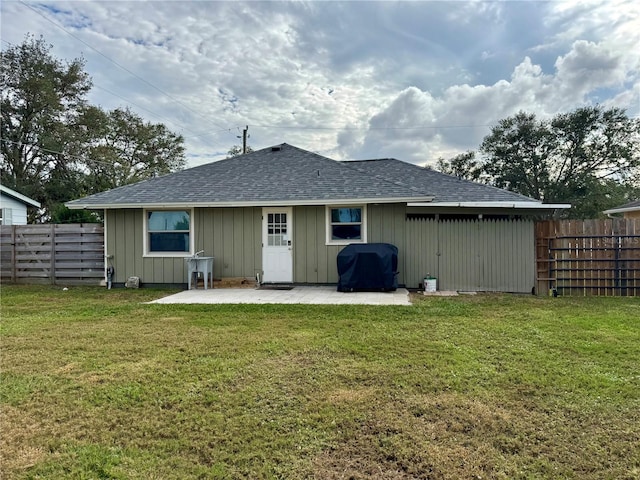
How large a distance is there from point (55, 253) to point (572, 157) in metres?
26.1

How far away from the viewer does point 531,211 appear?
955cm

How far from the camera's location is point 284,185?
9.93 m

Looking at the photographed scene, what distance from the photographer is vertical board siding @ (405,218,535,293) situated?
8.62 metres

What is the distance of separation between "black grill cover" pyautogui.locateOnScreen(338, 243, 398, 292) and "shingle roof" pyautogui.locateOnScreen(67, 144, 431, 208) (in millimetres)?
1237

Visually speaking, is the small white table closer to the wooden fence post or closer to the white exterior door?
the white exterior door

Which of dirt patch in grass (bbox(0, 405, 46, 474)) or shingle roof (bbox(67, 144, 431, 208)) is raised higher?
shingle roof (bbox(67, 144, 431, 208))

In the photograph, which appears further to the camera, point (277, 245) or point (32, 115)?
point (32, 115)

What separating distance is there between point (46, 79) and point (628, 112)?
106 feet

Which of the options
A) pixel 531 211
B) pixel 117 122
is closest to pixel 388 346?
pixel 531 211

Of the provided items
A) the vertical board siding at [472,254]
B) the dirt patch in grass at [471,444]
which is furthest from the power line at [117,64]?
the dirt patch in grass at [471,444]

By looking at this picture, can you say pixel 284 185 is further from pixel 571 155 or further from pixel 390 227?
pixel 571 155

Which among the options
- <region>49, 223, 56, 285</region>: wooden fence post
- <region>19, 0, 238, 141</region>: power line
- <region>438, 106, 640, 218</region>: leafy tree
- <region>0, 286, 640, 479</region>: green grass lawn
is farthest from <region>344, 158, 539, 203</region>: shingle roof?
<region>438, 106, 640, 218</region>: leafy tree

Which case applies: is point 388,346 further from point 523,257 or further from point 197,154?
point 197,154

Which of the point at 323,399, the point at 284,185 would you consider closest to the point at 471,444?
the point at 323,399
